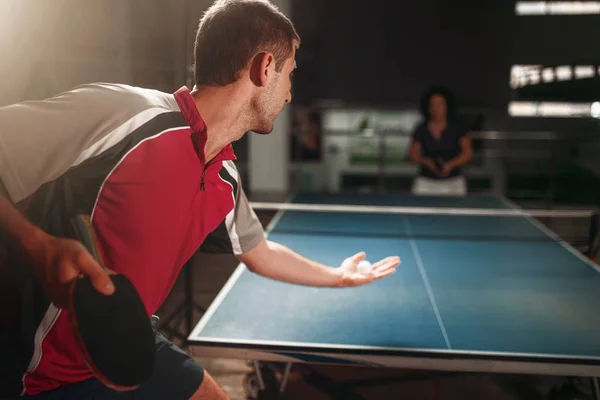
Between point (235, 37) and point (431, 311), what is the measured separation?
3.42 ft

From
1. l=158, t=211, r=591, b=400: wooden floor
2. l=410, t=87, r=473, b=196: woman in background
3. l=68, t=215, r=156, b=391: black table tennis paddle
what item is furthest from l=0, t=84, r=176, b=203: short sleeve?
l=410, t=87, r=473, b=196: woman in background

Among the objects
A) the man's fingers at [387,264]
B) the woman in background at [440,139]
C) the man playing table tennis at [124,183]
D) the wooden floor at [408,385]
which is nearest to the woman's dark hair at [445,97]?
the woman in background at [440,139]

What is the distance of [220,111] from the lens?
1.12 m

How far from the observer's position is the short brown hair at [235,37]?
1062 millimetres

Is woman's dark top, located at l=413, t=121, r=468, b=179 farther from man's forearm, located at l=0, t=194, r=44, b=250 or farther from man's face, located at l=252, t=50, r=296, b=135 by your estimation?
man's forearm, located at l=0, t=194, r=44, b=250

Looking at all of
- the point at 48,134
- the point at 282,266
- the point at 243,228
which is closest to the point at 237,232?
the point at 243,228

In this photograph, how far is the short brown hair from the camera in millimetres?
1062

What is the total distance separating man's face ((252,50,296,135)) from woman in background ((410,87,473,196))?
2.57 meters

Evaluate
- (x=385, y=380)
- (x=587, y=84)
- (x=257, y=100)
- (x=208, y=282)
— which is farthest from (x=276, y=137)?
(x=587, y=84)

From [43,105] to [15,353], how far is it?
0.48 m

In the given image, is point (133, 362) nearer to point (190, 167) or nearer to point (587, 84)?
point (190, 167)

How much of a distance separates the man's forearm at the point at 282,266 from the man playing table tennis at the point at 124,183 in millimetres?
229

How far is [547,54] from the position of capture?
8.97m

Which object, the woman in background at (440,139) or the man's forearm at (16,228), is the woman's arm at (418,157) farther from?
the man's forearm at (16,228)
